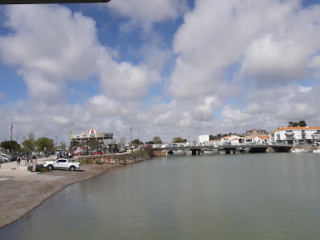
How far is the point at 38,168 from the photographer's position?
163 feet

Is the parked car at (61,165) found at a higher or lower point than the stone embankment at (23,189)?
higher

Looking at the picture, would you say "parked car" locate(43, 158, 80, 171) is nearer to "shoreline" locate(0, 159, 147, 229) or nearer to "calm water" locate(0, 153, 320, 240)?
"shoreline" locate(0, 159, 147, 229)

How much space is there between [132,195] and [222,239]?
53.4ft

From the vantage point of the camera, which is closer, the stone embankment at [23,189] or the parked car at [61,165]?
the stone embankment at [23,189]

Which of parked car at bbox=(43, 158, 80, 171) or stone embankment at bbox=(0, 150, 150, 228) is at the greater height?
parked car at bbox=(43, 158, 80, 171)

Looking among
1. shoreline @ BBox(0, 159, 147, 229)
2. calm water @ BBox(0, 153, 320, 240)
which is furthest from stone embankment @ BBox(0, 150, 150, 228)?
calm water @ BBox(0, 153, 320, 240)

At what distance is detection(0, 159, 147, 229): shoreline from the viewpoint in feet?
75.7

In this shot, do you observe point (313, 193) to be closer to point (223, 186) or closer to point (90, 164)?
point (223, 186)

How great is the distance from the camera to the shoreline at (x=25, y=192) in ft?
75.7

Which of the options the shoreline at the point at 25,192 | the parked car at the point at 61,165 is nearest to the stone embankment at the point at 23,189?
the shoreline at the point at 25,192

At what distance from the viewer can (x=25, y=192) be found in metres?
31.2

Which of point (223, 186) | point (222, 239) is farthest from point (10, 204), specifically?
point (223, 186)

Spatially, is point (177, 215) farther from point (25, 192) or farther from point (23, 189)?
point (23, 189)

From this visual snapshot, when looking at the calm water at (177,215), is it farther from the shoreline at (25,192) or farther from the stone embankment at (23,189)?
the stone embankment at (23,189)
